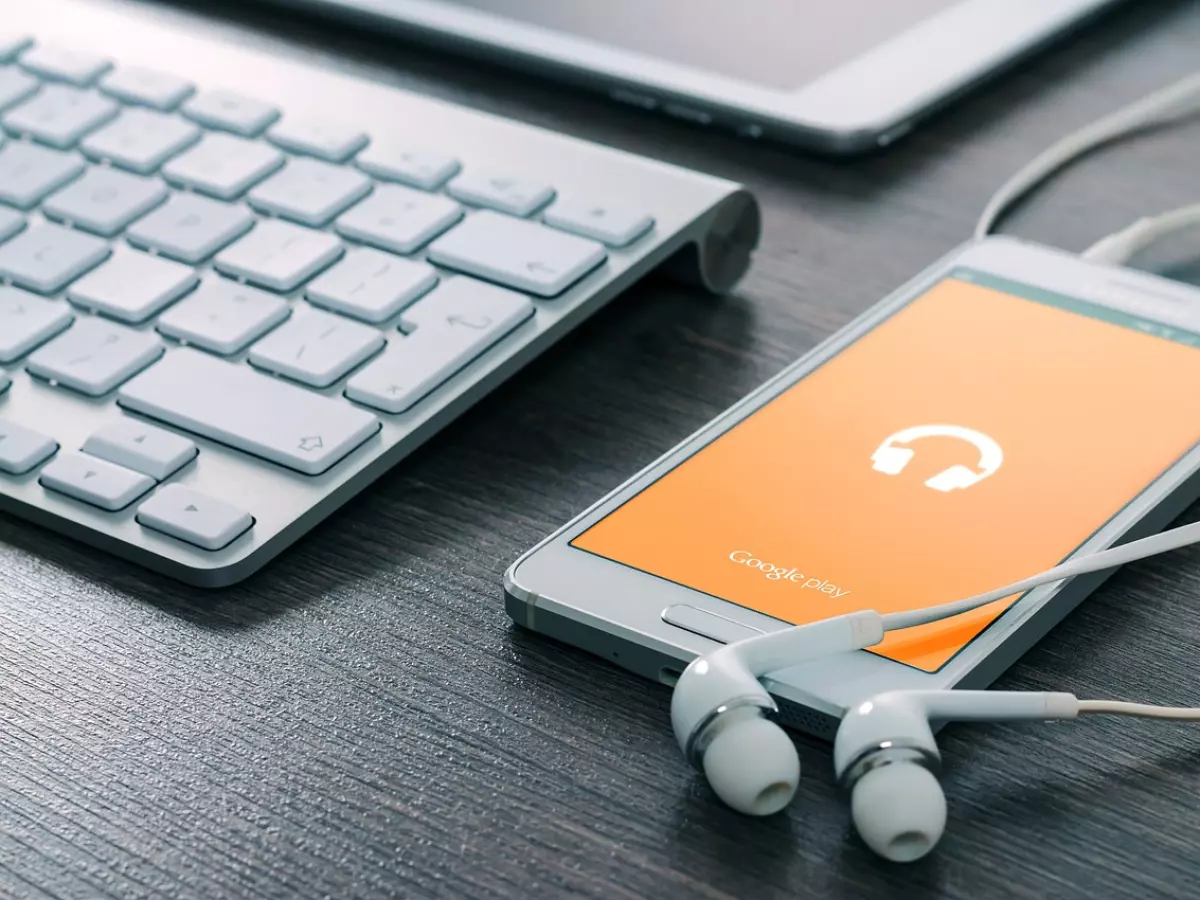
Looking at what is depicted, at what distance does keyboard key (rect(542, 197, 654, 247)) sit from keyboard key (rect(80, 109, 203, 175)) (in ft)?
0.53

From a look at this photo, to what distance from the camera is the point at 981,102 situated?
710 mm

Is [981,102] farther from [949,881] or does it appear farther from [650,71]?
[949,881]

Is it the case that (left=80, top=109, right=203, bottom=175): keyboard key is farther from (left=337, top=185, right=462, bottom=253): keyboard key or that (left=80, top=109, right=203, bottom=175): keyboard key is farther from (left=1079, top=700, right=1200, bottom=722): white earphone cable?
(left=1079, top=700, right=1200, bottom=722): white earphone cable

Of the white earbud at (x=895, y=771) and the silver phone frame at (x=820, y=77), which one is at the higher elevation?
the silver phone frame at (x=820, y=77)

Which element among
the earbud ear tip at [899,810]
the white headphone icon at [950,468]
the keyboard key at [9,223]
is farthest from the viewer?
the keyboard key at [9,223]

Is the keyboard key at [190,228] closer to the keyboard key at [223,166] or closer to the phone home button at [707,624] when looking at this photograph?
the keyboard key at [223,166]

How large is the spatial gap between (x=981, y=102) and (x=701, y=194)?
0.23 m

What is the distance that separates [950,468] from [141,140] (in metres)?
0.35

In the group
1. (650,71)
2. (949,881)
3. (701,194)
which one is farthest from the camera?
(650,71)

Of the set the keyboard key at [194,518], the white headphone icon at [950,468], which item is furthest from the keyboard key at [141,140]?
the white headphone icon at [950,468]

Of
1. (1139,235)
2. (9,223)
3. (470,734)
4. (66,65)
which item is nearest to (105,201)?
(9,223)

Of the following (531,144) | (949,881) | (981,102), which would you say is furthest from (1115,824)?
(981,102)

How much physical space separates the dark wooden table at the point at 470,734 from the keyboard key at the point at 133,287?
0.08 metres

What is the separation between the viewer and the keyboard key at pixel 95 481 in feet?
1.39
